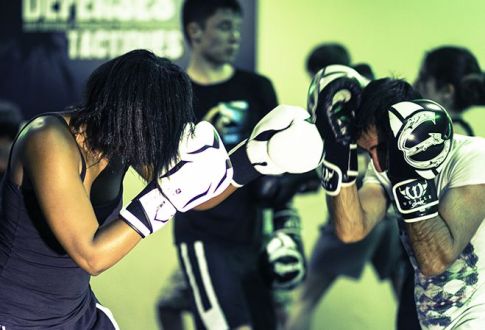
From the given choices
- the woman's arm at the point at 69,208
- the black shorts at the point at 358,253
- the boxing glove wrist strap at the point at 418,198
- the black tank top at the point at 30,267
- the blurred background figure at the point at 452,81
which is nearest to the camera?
the woman's arm at the point at 69,208

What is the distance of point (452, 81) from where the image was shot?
2.78 m

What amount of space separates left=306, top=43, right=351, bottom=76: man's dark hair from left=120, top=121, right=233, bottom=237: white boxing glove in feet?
5.04

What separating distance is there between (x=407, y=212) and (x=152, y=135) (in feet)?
1.97

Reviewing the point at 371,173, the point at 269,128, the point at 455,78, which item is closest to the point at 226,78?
the point at 455,78

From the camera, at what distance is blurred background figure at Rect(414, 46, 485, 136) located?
2.78m

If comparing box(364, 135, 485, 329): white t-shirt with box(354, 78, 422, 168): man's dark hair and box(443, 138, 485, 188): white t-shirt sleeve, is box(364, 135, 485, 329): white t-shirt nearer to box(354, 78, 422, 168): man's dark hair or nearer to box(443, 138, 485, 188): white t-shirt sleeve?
box(443, 138, 485, 188): white t-shirt sleeve

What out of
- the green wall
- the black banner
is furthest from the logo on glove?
the black banner

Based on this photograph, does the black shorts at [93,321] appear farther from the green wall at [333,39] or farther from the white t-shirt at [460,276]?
the green wall at [333,39]

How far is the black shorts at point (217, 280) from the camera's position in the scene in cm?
297

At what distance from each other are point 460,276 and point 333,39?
1.50 metres

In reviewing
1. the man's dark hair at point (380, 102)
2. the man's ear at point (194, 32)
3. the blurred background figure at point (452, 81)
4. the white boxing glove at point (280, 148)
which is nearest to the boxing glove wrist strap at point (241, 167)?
the white boxing glove at point (280, 148)

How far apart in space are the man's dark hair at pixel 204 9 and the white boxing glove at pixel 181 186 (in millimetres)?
1546

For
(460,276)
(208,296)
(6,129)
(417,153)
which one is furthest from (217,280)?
(417,153)

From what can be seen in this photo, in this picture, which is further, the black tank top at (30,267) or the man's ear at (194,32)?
the man's ear at (194,32)
